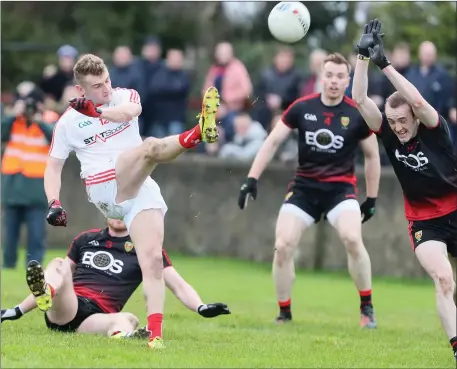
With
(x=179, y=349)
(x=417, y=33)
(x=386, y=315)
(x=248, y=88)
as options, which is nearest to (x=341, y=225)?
(x=386, y=315)

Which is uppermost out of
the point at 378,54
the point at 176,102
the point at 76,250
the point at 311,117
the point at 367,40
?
the point at 367,40

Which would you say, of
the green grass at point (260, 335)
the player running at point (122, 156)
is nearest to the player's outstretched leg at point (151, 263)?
the player running at point (122, 156)

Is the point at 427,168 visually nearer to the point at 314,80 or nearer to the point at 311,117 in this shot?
the point at 311,117

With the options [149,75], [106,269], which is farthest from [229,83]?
[106,269]

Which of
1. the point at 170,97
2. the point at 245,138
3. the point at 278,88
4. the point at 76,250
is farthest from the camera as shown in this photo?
the point at 170,97

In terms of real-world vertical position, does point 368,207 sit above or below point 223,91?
below

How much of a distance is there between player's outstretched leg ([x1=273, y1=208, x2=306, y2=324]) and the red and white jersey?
2.69 meters

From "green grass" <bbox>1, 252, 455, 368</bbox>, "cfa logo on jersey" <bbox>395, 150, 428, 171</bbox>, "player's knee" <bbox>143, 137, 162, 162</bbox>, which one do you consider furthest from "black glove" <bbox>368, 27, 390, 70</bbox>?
"green grass" <bbox>1, 252, 455, 368</bbox>

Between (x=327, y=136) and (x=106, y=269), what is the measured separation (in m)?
2.91

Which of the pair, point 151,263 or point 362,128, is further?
point 362,128

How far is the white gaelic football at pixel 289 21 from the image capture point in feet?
35.5

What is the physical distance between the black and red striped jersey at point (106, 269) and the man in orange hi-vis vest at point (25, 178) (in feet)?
16.7

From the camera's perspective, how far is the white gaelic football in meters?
10.8

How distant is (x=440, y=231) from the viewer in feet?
30.0
